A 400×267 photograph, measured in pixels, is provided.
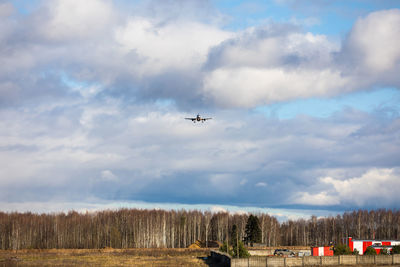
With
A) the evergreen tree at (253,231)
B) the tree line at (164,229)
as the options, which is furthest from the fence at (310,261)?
the tree line at (164,229)

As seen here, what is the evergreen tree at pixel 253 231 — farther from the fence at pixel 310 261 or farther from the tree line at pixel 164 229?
the fence at pixel 310 261

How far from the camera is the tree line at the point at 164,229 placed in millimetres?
134375

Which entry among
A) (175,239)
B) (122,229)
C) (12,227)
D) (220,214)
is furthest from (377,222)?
(12,227)

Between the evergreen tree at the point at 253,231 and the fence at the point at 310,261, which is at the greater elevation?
the fence at the point at 310,261

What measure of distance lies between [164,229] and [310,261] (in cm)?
8359

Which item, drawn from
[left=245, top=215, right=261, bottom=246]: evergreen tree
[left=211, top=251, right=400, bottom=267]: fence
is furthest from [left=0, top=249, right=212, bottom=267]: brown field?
[left=245, top=215, right=261, bottom=246]: evergreen tree

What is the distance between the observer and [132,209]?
170875mm

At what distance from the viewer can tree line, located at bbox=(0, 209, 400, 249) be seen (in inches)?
5290

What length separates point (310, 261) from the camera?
61.7 meters

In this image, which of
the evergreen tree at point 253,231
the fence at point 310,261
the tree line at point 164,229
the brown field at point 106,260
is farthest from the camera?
the tree line at point 164,229

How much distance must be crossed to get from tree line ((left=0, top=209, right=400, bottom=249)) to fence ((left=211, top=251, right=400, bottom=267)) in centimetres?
6389

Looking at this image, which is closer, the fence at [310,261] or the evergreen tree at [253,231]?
the fence at [310,261]

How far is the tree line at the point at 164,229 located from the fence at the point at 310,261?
6389 cm

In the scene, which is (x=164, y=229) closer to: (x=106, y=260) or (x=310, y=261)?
(x=106, y=260)
